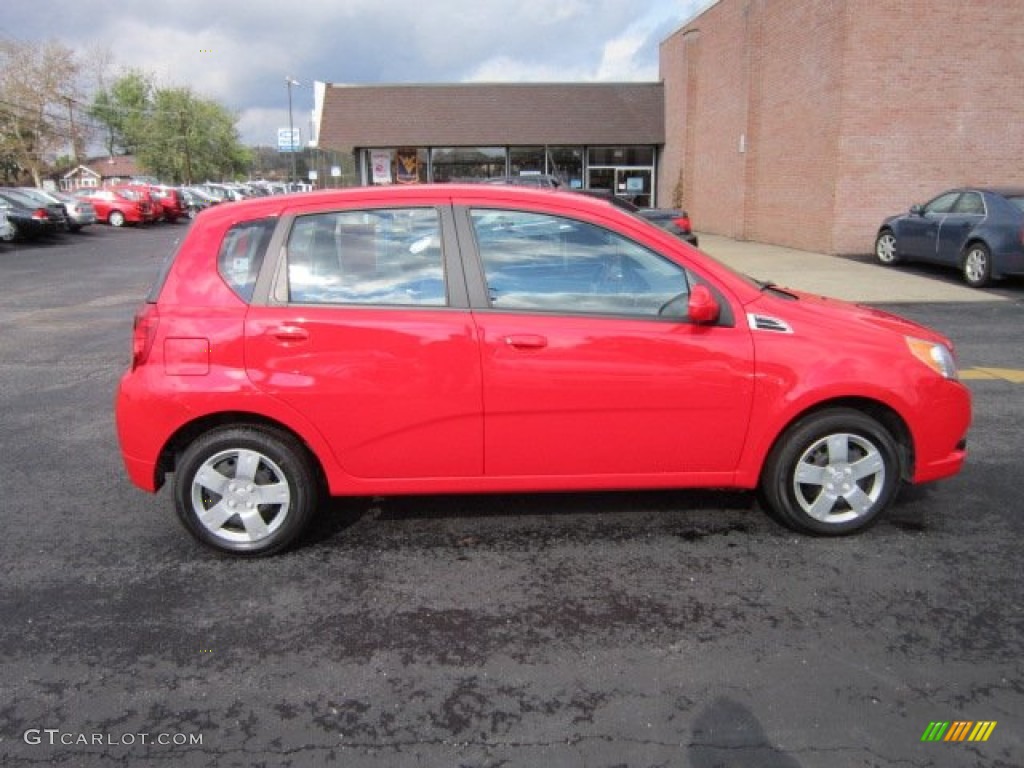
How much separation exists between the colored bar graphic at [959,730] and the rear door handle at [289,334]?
9.45ft

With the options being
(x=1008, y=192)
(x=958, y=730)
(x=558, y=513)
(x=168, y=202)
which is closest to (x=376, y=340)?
(x=558, y=513)

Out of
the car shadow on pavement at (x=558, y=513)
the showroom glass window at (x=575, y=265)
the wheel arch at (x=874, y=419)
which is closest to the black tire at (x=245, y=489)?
the car shadow on pavement at (x=558, y=513)

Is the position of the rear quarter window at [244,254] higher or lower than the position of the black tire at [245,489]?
higher

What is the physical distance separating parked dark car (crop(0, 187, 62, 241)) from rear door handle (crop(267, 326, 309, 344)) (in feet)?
78.2

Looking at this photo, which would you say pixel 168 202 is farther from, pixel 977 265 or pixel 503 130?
pixel 977 265

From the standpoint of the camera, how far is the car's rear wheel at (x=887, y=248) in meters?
15.6

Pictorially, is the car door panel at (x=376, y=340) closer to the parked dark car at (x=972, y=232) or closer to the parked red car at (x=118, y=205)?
the parked dark car at (x=972, y=232)

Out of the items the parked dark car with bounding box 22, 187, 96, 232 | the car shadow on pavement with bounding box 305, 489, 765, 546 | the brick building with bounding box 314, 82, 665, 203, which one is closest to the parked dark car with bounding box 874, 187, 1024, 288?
the car shadow on pavement with bounding box 305, 489, 765, 546

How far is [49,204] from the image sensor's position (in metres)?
26.1

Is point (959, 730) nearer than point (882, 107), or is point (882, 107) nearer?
point (959, 730)

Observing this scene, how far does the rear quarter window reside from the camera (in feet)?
12.6

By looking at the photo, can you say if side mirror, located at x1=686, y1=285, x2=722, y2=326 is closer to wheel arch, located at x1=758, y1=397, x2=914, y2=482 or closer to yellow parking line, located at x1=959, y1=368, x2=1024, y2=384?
wheel arch, located at x1=758, y1=397, x2=914, y2=482

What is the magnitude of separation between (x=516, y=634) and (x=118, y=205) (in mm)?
36375

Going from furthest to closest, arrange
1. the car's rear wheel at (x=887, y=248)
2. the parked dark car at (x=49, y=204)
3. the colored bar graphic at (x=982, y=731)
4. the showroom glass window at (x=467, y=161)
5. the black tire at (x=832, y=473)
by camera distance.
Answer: the showroom glass window at (x=467, y=161) → the parked dark car at (x=49, y=204) → the car's rear wheel at (x=887, y=248) → the black tire at (x=832, y=473) → the colored bar graphic at (x=982, y=731)
